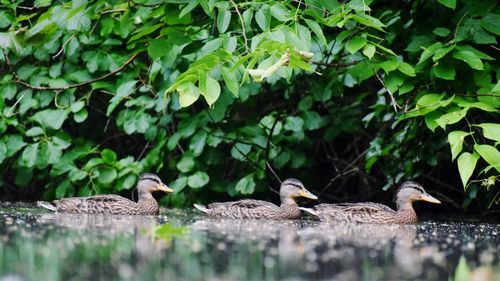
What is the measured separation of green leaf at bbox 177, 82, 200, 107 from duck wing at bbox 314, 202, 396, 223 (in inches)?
121

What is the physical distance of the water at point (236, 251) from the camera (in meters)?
6.10

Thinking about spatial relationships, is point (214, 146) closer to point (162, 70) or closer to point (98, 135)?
point (162, 70)

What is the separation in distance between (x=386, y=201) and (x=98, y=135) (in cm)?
361

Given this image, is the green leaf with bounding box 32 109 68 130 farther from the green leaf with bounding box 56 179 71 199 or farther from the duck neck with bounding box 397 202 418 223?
the duck neck with bounding box 397 202 418 223

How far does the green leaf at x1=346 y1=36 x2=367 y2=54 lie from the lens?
→ 880 cm

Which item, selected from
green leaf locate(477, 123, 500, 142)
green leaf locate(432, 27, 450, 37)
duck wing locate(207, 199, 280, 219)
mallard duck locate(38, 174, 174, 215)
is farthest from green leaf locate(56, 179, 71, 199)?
green leaf locate(477, 123, 500, 142)

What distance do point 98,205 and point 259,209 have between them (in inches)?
63.4

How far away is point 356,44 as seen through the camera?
8.86 m

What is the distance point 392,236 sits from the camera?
8.56 meters

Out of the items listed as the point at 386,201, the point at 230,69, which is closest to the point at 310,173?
the point at 386,201

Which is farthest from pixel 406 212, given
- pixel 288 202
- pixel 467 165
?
pixel 467 165

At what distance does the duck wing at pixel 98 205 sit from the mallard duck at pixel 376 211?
6.08ft

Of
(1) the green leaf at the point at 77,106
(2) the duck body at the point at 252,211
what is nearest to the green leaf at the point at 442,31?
(2) the duck body at the point at 252,211

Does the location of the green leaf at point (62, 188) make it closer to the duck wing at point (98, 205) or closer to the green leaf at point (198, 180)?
the duck wing at point (98, 205)
